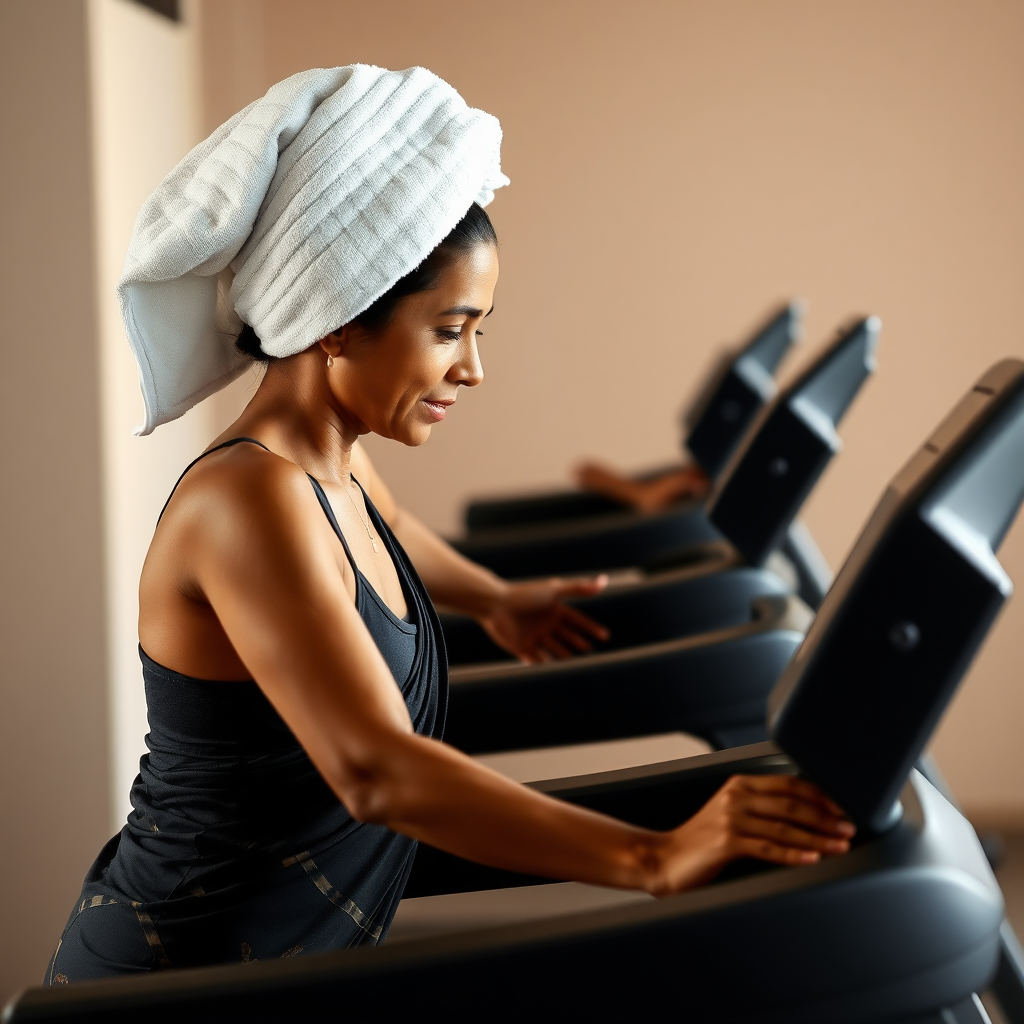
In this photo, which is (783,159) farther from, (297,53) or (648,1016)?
(648,1016)

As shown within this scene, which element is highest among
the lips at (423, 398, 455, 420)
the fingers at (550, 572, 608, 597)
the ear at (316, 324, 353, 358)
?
the ear at (316, 324, 353, 358)

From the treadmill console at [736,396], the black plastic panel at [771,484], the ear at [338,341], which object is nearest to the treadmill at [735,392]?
the treadmill console at [736,396]

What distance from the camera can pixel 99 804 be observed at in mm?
2254

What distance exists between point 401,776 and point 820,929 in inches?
11.9

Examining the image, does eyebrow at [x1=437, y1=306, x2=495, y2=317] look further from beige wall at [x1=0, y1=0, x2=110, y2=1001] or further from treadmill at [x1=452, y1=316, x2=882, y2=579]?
treadmill at [x1=452, y1=316, x2=882, y2=579]

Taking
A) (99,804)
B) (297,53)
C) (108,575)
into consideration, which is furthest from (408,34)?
(99,804)

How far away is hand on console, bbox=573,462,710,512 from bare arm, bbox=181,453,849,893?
1.84 m

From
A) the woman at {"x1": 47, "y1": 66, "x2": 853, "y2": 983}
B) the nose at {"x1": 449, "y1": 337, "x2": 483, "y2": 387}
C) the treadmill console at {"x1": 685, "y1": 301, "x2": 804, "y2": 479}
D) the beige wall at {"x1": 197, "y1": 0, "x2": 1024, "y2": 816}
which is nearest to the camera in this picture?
the woman at {"x1": 47, "y1": 66, "x2": 853, "y2": 983}

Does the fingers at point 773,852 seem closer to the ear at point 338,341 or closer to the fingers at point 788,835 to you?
the fingers at point 788,835

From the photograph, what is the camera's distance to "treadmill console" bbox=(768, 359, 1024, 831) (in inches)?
30.6

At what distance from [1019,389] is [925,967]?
14.3 inches

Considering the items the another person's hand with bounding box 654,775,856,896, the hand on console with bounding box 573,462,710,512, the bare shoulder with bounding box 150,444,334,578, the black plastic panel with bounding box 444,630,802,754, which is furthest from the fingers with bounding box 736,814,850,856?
the hand on console with bounding box 573,462,710,512

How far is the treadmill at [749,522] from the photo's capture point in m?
1.71

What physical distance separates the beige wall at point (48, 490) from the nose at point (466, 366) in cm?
114
